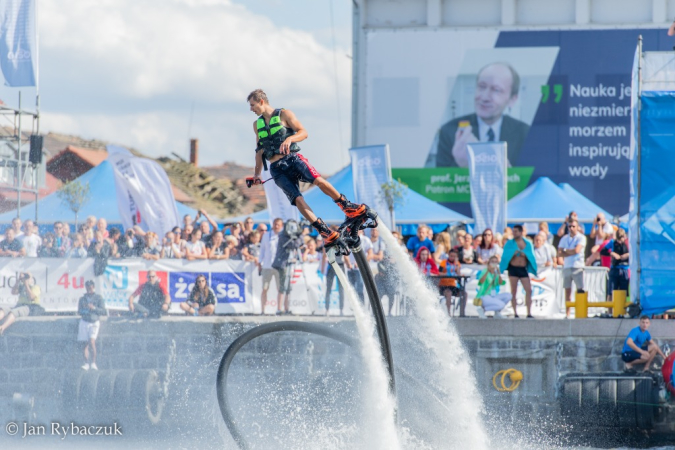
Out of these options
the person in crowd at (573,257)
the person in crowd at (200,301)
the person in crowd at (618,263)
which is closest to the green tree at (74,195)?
the person in crowd at (200,301)

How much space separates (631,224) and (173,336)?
361 inches

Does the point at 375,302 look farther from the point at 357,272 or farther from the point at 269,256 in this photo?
the point at 269,256

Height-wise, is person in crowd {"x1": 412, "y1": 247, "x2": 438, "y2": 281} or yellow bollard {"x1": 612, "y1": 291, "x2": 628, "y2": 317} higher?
person in crowd {"x1": 412, "y1": 247, "x2": 438, "y2": 281}

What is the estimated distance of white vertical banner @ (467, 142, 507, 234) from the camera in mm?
24641

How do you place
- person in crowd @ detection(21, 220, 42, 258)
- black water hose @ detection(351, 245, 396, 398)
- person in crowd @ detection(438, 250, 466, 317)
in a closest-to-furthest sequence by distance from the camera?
black water hose @ detection(351, 245, 396, 398) < person in crowd @ detection(438, 250, 466, 317) < person in crowd @ detection(21, 220, 42, 258)

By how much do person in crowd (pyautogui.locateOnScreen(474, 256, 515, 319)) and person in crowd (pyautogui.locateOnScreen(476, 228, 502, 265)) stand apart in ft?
1.63

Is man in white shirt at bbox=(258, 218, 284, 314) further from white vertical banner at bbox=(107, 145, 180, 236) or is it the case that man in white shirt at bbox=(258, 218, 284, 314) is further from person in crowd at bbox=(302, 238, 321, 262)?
white vertical banner at bbox=(107, 145, 180, 236)

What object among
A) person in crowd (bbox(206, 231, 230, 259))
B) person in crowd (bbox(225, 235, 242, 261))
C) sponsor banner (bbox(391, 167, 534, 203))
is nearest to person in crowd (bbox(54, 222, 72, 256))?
person in crowd (bbox(206, 231, 230, 259))

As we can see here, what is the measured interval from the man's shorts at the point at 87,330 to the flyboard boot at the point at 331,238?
8.89m

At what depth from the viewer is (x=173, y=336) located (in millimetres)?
18203

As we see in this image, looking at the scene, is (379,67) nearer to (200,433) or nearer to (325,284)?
(325,284)

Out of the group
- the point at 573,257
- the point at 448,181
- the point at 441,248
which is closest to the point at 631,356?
the point at 573,257

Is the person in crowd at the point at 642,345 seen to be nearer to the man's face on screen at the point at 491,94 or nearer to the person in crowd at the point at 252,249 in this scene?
the person in crowd at the point at 252,249

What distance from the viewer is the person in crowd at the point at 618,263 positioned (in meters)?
18.2
